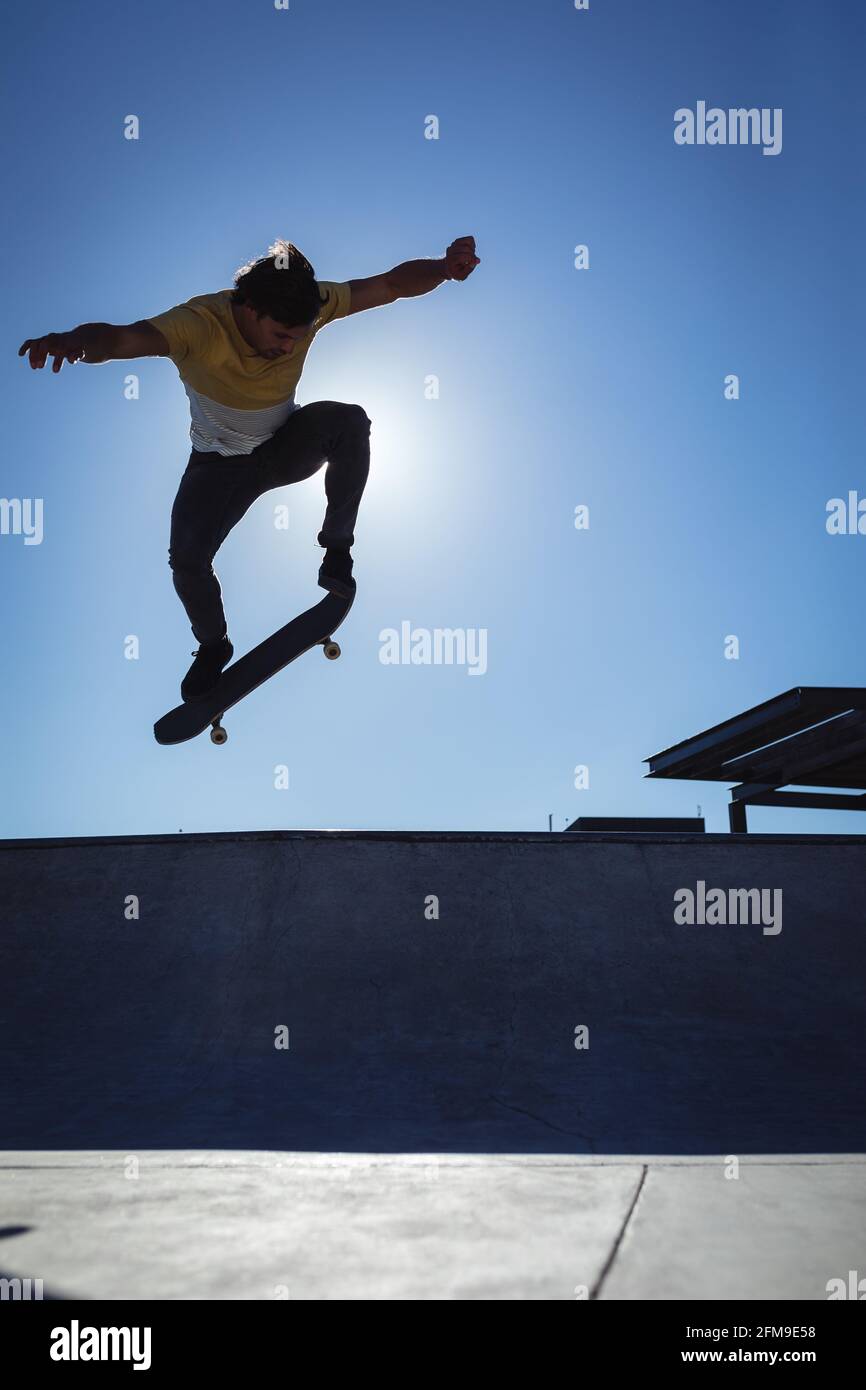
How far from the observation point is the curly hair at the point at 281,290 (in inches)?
220

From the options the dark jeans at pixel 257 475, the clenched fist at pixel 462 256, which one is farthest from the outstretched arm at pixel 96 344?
the clenched fist at pixel 462 256

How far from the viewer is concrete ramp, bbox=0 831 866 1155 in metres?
5.17

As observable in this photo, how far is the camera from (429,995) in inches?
314

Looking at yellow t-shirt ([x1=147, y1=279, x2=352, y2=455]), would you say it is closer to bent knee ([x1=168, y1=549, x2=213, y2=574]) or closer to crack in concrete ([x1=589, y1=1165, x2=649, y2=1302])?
bent knee ([x1=168, y1=549, x2=213, y2=574])

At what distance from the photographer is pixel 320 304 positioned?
227 inches

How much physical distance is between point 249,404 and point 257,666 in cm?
185

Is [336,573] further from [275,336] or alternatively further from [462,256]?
[462,256]

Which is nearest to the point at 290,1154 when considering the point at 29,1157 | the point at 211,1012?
the point at 29,1157

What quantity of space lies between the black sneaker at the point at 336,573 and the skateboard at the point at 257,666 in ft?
0.26

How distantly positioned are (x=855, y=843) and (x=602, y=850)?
2596 mm

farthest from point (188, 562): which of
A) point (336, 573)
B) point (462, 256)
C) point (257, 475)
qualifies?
point (462, 256)

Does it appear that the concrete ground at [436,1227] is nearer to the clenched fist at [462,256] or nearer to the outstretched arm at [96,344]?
the outstretched arm at [96,344]

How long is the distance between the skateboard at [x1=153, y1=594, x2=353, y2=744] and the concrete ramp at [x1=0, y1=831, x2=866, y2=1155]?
2.31 metres
